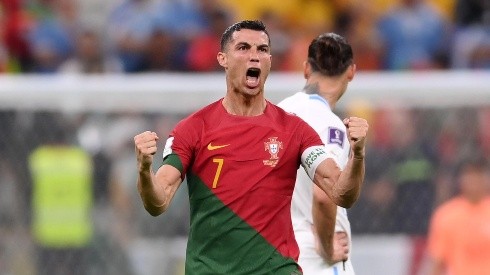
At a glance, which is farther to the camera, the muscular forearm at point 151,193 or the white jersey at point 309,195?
the white jersey at point 309,195

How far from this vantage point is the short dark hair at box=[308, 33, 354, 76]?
8.00 m

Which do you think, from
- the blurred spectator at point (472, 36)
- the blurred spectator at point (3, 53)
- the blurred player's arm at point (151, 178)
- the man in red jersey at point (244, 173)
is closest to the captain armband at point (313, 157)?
the man in red jersey at point (244, 173)

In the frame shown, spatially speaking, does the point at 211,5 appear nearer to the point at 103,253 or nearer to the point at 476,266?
the point at 103,253

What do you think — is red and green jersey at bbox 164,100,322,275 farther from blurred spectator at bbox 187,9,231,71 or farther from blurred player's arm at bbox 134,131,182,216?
blurred spectator at bbox 187,9,231,71

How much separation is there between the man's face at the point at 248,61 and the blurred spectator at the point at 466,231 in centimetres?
483

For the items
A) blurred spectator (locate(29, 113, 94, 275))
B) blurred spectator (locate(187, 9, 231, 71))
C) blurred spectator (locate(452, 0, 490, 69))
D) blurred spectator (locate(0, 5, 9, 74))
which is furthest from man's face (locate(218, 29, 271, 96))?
blurred spectator (locate(452, 0, 490, 69))

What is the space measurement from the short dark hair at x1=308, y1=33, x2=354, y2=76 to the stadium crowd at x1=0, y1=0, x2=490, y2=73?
5894mm

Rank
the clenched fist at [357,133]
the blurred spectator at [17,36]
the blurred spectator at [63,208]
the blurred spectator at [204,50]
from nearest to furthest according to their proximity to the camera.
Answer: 1. the clenched fist at [357,133]
2. the blurred spectator at [63,208]
3. the blurred spectator at [204,50]
4. the blurred spectator at [17,36]

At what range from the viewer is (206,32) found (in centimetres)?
1450

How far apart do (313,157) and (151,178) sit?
2.75 feet

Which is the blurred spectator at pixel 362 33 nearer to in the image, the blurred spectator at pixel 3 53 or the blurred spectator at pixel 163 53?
the blurred spectator at pixel 163 53

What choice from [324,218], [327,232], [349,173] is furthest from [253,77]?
[327,232]

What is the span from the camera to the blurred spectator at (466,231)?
11430 mm

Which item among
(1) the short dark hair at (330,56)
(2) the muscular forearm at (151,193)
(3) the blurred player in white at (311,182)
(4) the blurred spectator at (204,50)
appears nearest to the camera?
(2) the muscular forearm at (151,193)
